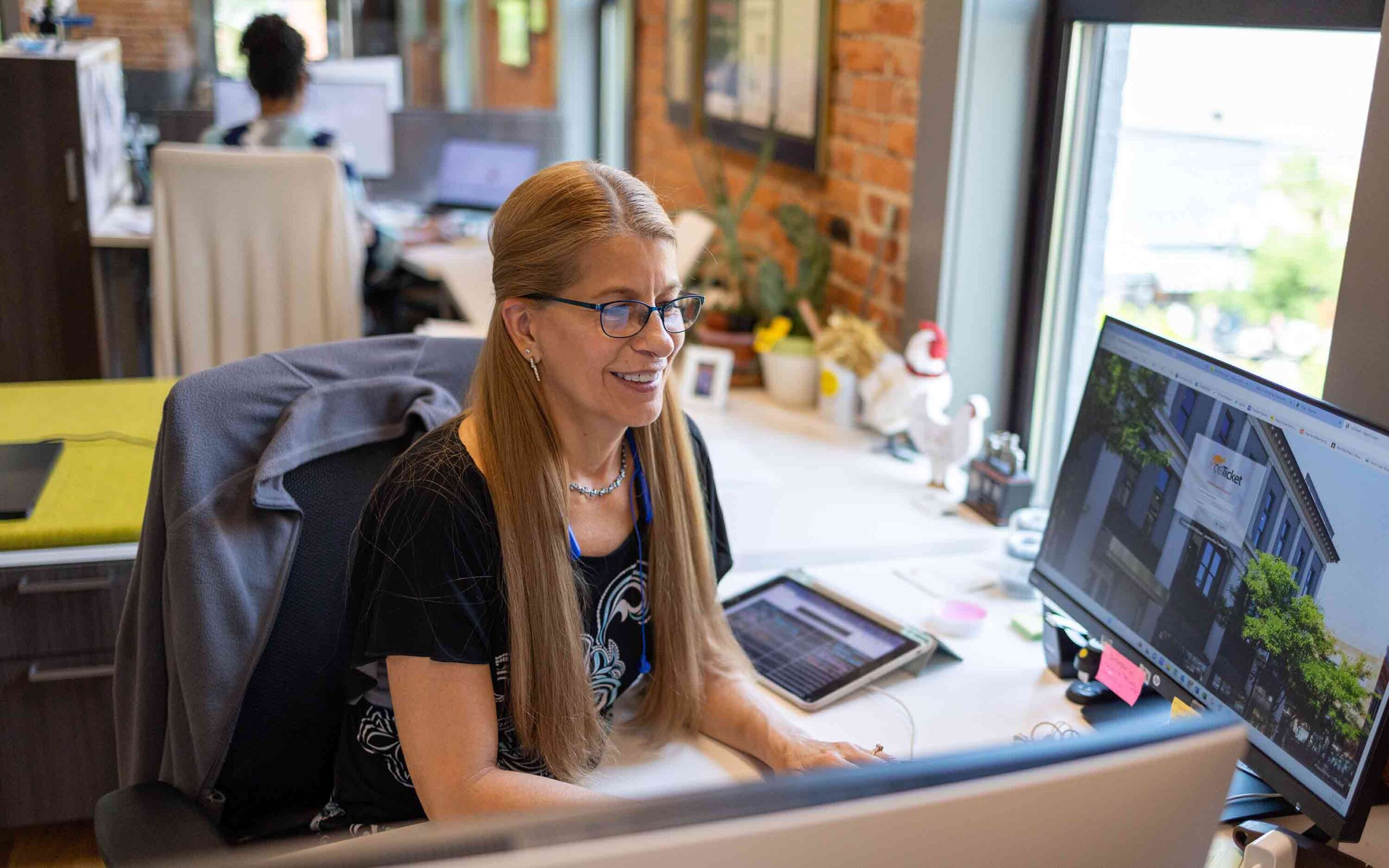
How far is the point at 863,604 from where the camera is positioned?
1.64 metres

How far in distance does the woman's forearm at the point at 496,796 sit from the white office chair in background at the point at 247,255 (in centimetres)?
244

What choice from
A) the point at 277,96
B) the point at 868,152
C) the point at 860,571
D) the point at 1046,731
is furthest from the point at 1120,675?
the point at 277,96

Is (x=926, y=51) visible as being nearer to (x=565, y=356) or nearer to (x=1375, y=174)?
(x=1375, y=174)

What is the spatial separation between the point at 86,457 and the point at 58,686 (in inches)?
15.4

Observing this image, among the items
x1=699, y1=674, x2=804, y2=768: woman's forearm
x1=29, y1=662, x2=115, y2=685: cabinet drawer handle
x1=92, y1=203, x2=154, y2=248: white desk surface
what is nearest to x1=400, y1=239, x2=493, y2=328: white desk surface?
x1=92, y1=203, x2=154, y2=248: white desk surface

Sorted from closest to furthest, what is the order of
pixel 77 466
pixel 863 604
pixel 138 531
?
pixel 863 604
pixel 138 531
pixel 77 466

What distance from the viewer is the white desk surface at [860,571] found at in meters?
1.40

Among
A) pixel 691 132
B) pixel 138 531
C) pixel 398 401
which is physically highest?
pixel 691 132

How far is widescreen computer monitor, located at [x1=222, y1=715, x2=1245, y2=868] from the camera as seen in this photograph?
1.70 ft

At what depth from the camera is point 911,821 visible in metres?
0.56

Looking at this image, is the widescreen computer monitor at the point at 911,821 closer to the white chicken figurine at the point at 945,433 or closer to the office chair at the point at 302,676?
the office chair at the point at 302,676

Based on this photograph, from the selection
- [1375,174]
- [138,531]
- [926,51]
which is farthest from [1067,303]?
[138,531]

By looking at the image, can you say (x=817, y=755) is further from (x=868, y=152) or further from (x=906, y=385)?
(x=868, y=152)

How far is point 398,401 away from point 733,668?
52 cm
